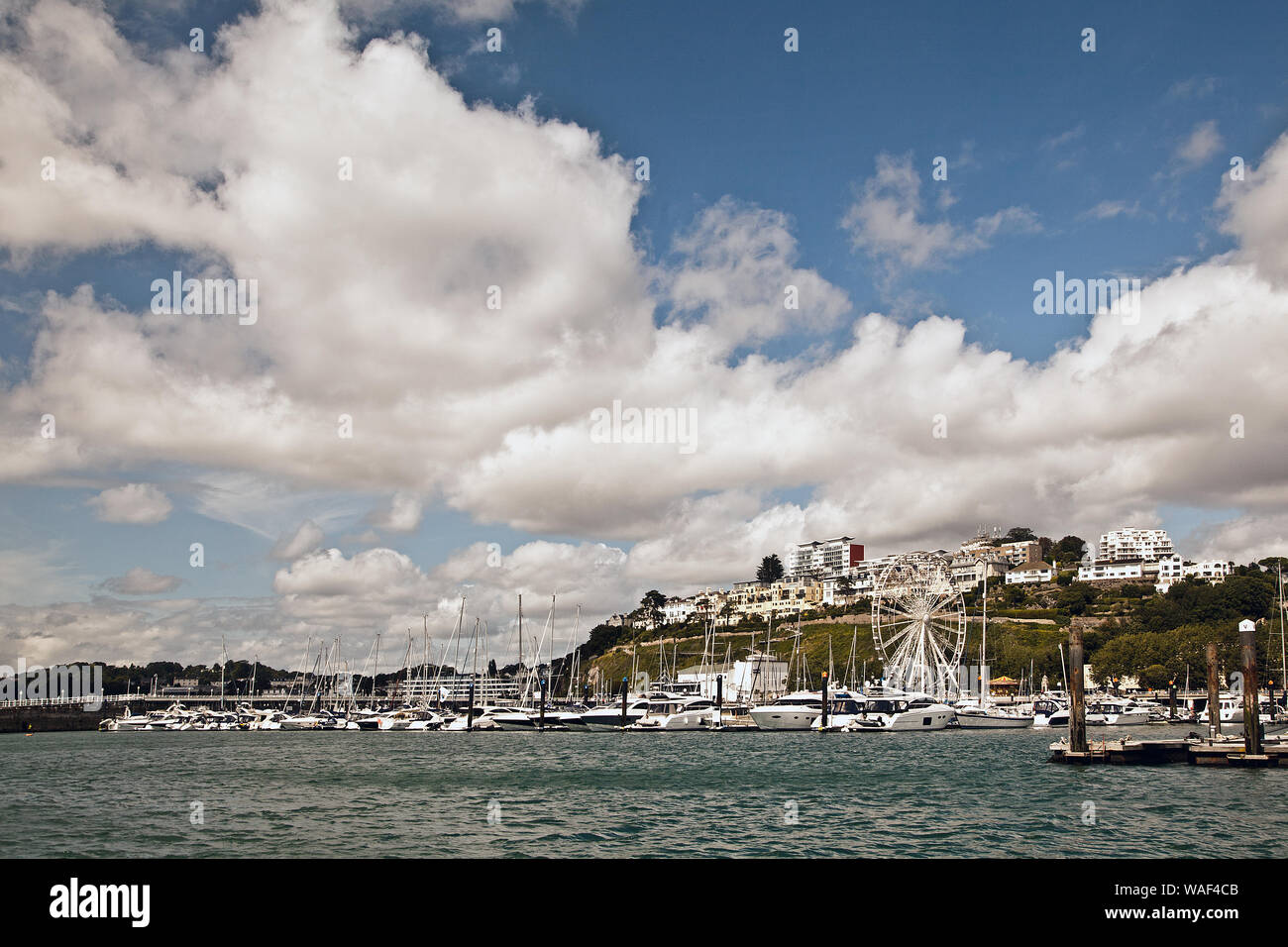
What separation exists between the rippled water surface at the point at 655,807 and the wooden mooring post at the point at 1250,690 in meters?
2.05

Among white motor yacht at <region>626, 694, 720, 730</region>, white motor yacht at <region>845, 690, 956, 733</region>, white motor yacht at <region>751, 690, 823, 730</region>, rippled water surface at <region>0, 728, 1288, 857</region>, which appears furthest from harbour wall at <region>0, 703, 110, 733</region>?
white motor yacht at <region>845, 690, 956, 733</region>

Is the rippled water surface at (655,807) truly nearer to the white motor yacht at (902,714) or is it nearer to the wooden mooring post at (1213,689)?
the wooden mooring post at (1213,689)

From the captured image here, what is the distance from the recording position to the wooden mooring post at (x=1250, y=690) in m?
51.1

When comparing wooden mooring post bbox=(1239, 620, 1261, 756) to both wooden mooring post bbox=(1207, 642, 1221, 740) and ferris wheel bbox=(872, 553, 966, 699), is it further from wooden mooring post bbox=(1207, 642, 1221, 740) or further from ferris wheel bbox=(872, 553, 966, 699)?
ferris wheel bbox=(872, 553, 966, 699)

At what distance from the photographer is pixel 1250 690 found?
52.2 metres

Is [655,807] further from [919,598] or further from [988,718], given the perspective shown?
[919,598]

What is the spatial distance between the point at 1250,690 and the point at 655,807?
33.4m

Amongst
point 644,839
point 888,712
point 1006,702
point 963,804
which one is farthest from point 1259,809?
point 1006,702

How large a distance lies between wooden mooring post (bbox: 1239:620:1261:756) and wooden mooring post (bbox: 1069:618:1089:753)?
28.0 ft

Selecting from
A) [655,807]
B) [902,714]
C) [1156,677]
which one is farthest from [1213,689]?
[1156,677]

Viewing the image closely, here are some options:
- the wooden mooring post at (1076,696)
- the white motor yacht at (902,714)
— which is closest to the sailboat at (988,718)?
the white motor yacht at (902,714)

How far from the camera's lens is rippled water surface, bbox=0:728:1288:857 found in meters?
32.0
